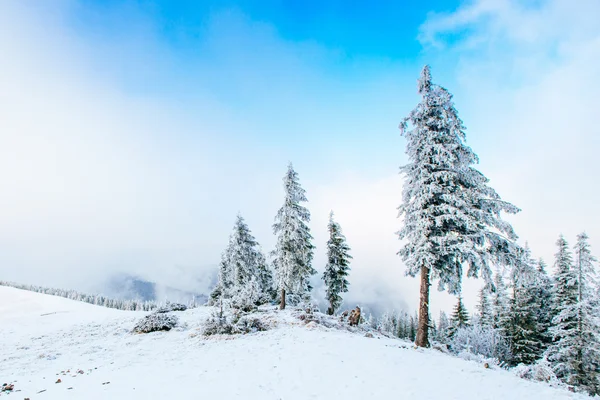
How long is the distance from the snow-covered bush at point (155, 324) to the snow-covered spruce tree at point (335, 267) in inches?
738

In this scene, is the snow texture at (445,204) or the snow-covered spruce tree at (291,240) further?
the snow-covered spruce tree at (291,240)

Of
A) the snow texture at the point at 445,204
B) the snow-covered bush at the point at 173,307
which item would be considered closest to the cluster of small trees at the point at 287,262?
the snow-covered bush at the point at 173,307

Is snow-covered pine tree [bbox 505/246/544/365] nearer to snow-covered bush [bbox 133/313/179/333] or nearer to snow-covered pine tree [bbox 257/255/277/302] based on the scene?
snow-covered pine tree [bbox 257/255/277/302]

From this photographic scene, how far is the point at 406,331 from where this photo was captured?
294 ft

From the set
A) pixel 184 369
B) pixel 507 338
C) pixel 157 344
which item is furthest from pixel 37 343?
pixel 507 338

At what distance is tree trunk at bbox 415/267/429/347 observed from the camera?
15.0 meters

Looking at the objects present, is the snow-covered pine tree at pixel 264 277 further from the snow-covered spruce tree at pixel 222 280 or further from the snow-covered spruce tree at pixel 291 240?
the snow-covered spruce tree at pixel 291 240

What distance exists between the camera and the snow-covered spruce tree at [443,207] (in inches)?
584

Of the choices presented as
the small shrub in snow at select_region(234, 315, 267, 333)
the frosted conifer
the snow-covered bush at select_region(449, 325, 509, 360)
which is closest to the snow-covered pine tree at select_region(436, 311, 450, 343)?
the frosted conifer

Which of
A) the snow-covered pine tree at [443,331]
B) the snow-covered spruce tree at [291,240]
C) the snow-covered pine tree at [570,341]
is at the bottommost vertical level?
the snow-covered pine tree at [443,331]

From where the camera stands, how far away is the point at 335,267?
110 ft

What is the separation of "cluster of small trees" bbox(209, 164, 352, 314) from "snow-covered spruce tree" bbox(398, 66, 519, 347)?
1155cm

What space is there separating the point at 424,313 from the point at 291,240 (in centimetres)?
1325

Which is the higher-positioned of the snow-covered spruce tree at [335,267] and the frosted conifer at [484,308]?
the snow-covered spruce tree at [335,267]
